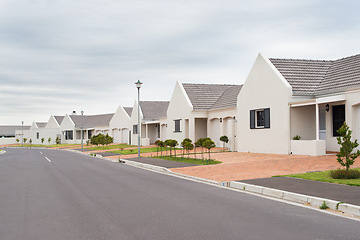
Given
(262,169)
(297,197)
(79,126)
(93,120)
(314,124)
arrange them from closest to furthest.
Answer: (297,197) → (262,169) → (314,124) → (79,126) → (93,120)

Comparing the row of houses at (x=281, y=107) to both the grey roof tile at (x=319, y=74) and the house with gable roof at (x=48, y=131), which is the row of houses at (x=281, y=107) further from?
the house with gable roof at (x=48, y=131)

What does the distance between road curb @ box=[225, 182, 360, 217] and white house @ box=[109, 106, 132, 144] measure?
4274 centimetres

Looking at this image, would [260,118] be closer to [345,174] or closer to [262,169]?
[262,169]

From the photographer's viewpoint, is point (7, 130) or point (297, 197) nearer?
point (297, 197)

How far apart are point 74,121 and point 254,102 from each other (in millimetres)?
55250

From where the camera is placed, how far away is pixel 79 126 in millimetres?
73875

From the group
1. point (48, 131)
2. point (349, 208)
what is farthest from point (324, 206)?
point (48, 131)

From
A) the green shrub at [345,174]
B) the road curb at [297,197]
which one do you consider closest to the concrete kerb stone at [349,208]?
the road curb at [297,197]

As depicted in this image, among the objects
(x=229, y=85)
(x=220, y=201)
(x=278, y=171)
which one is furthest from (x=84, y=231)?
(x=229, y=85)

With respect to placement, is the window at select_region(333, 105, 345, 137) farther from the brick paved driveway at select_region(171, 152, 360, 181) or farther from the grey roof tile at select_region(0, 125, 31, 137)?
the grey roof tile at select_region(0, 125, 31, 137)

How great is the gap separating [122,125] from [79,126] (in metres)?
19.2

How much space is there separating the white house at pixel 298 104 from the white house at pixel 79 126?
4698 cm

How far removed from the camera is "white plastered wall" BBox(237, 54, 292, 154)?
23188mm

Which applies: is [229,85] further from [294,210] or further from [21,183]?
[294,210]
